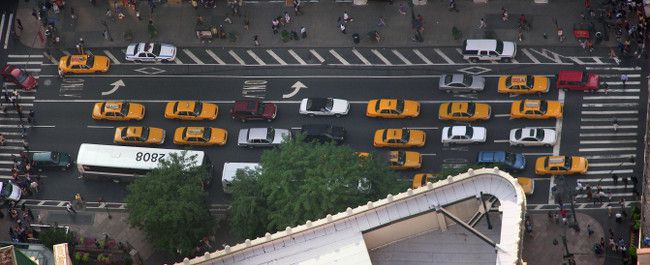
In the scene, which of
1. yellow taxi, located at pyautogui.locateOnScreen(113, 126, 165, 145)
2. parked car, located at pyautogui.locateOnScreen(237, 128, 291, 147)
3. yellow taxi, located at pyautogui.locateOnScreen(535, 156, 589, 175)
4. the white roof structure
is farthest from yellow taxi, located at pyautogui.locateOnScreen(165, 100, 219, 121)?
the white roof structure

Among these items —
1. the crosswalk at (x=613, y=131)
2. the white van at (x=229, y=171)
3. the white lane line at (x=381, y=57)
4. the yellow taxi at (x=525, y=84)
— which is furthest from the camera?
the white lane line at (x=381, y=57)

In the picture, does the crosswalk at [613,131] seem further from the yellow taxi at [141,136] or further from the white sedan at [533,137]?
the yellow taxi at [141,136]

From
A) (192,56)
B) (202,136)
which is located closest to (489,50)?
(202,136)

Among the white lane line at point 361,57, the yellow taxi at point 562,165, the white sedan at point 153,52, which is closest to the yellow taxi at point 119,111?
the white sedan at point 153,52

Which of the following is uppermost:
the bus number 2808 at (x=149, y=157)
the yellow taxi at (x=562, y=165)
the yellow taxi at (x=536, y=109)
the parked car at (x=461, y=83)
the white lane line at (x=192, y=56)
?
the white lane line at (x=192, y=56)

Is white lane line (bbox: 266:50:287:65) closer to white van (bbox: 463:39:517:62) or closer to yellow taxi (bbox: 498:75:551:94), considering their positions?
white van (bbox: 463:39:517:62)

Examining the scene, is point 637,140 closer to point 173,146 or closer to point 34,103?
point 173,146

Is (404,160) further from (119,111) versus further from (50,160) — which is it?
(50,160)
